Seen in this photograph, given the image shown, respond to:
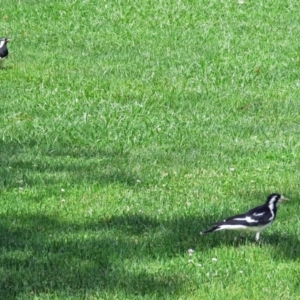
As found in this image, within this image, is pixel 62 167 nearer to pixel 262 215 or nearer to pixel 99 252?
pixel 99 252

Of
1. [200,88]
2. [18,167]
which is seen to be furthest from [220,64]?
[18,167]

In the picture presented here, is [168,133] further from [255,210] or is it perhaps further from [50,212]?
[255,210]

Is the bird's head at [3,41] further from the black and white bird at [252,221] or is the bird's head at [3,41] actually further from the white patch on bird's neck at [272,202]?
the black and white bird at [252,221]

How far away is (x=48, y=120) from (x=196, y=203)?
13.0 feet

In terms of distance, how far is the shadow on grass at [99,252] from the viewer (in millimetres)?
6762

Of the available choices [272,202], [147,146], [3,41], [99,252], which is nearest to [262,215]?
[272,202]

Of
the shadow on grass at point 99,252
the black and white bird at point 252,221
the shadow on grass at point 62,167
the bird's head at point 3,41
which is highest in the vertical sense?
the black and white bird at point 252,221

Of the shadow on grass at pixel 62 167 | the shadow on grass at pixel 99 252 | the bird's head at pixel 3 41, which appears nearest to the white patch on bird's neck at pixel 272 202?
the shadow on grass at pixel 99 252

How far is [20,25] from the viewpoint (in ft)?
60.3

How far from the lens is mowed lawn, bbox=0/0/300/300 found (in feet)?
23.4

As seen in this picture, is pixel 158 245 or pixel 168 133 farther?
pixel 168 133

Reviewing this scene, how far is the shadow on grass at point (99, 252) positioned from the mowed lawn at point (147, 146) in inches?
0.6

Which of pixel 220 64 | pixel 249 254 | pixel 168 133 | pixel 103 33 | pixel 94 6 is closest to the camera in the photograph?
pixel 249 254

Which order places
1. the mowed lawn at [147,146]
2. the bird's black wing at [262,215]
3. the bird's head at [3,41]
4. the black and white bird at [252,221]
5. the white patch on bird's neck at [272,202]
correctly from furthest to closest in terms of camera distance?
1. the bird's head at [3,41]
2. the white patch on bird's neck at [272,202]
3. the bird's black wing at [262,215]
4. the black and white bird at [252,221]
5. the mowed lawn at [147,146]
